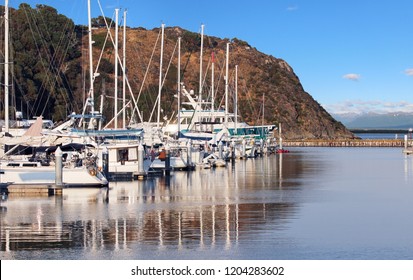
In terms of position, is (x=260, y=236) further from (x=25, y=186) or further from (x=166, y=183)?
(x=166, y=183)

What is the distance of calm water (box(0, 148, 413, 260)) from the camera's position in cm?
2091

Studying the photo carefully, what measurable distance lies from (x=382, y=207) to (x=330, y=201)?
2889 mm

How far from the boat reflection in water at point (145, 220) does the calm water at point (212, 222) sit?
0.03m

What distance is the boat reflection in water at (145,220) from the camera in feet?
69.7

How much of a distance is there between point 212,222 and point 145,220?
2.25 m

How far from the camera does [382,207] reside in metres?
32.3

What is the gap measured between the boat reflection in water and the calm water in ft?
0.10

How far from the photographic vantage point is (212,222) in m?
26.4

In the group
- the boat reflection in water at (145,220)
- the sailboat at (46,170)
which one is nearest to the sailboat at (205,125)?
the sailboat at (46,170)

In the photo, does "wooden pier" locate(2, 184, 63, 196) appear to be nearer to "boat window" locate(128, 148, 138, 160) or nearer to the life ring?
the life ring

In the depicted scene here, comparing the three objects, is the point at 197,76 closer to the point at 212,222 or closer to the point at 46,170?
the point at 46,170

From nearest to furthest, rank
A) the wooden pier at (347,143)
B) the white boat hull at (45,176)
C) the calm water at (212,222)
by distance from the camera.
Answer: the calm water at (212,222) < the white boat hull at (45,176) < the wooden pier at (347,143)

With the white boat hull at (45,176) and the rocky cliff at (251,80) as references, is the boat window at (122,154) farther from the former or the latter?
the rocky cliff at (251,80)

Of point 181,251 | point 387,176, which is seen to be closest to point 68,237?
point 181,251
